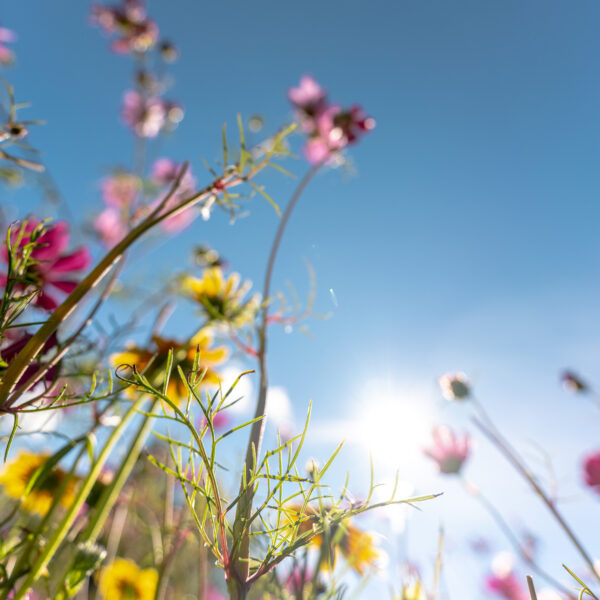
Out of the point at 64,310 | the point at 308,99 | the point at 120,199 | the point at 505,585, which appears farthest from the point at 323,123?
the point at 505,585

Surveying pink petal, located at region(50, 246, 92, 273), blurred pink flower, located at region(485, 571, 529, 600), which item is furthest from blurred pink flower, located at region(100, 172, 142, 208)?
blurred pink flower, located at region(485, 571, 529, 600)

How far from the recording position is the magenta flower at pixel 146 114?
1411mm

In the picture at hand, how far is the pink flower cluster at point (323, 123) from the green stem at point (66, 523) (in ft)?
1.49

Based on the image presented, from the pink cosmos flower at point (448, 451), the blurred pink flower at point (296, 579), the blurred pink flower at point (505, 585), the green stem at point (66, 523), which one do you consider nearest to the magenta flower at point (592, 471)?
the pink cosmos flower at point (448, 451)

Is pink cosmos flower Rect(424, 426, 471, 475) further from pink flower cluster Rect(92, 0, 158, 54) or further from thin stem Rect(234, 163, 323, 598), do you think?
pink flower cluster Rect(92, 0, 158, 54)

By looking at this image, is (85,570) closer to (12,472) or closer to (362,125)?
(12,472)

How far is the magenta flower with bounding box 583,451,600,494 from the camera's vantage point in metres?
1.09

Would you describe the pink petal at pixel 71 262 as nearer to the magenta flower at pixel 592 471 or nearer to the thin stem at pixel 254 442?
the thin stem at pixel 254 442

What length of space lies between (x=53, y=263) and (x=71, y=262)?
13mm

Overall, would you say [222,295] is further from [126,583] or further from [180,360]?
[126,583]

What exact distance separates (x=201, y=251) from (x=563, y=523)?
2.23 feet

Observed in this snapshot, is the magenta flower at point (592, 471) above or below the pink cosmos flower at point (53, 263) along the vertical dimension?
above

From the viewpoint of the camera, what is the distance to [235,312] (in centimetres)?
51

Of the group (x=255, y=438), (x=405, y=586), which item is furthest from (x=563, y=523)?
(x=255, y=438)
